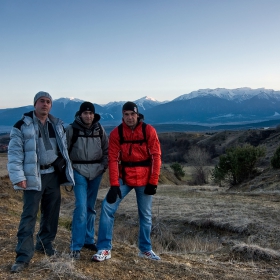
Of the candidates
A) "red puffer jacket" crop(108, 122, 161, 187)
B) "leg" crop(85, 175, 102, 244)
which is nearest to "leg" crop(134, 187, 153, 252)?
"red puffer jacket" crop(108, 122, 161, 187)

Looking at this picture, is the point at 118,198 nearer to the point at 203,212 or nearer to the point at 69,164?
the point at 69,164

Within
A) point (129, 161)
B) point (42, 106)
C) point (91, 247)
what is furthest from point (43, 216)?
point (42, 106)

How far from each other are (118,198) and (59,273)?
3.93 ft

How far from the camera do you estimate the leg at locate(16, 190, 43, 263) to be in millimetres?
3750

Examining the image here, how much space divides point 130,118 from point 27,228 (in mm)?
1837

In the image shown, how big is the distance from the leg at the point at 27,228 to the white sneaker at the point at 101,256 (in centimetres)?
77

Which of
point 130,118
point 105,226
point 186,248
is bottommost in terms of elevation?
point 186,248

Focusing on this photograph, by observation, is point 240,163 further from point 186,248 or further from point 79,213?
point 79,213

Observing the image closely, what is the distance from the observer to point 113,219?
4.38 metres

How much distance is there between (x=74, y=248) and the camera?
4219 millimetres

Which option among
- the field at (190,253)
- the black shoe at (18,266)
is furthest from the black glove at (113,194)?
the black shoe at (18,266)

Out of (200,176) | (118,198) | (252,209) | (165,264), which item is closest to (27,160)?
(118,198)

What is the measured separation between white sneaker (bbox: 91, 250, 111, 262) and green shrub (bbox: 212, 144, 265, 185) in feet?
64.0

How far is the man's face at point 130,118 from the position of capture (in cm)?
423
